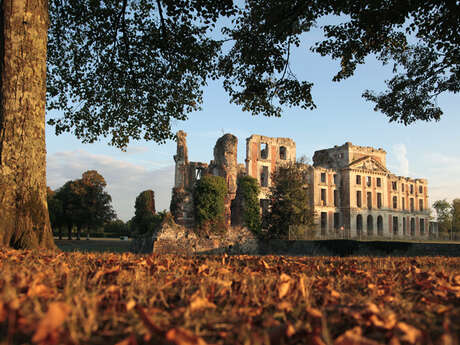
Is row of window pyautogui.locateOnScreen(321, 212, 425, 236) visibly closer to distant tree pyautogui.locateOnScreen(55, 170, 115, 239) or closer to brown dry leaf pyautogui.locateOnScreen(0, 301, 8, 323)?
→ distant tree pyautogui.locateOnScreen(55, 170, 115, 239)

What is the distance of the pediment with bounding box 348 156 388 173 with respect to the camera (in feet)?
172

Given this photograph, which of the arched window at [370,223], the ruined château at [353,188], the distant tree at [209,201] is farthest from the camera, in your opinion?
the arched window at [370,223]

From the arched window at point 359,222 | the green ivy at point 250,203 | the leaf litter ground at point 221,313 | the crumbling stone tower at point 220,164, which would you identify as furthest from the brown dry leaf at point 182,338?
the arched window at point 359,222

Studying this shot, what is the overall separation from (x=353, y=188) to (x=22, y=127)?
49359mm

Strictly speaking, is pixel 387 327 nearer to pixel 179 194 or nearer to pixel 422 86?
pixel 422 86

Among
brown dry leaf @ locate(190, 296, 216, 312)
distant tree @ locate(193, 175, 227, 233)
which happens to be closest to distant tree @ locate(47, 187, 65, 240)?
distant tree @ locate(193, 175, 227, 233)

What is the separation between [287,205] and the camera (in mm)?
33312

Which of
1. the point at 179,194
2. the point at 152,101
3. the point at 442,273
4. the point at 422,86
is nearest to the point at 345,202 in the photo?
the point at 179,194

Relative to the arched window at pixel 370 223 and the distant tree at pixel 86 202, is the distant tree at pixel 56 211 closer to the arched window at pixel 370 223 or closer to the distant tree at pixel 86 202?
the distant tree at pixel 86 202

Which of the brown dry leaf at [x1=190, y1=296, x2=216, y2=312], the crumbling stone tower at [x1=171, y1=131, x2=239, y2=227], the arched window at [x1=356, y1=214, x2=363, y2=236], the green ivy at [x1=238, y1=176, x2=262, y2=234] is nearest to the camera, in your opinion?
the brown dry leaf at [x1=190, y1=296, x2=216, y2=312]

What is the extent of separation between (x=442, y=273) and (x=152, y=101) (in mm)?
11538

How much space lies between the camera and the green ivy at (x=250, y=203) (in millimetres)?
35906

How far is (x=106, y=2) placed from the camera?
1245 centimetres

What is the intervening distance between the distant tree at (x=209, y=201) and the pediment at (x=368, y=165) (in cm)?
2492
